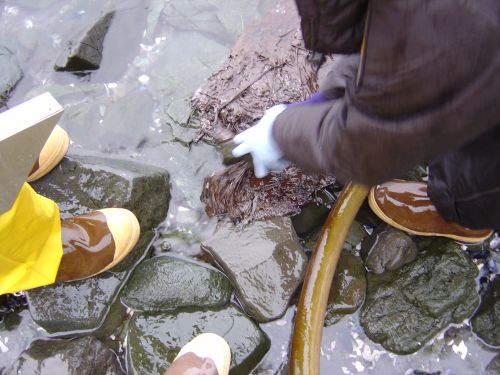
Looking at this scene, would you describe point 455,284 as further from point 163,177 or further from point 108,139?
point 108,139

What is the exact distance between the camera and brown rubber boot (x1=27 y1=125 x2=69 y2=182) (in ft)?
8.98

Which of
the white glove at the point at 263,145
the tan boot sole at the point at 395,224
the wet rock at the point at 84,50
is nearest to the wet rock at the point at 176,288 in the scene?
the white glove at the point at 263,145

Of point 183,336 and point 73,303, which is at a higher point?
point 73,303

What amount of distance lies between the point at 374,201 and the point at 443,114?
1464mm

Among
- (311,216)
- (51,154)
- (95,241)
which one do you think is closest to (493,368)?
(311,216)

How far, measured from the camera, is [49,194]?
284 centimetres

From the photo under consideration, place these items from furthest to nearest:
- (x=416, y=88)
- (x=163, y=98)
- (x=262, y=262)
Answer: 1. (x=163, y=98)
2. (x=262, y=262)
3. (x=416, y=88)

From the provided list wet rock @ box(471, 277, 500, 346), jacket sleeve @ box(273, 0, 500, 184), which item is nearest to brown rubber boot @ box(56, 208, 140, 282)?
jacket sleeve @ box(273, 0, 500, 184)

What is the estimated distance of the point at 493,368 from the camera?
2.54 meters

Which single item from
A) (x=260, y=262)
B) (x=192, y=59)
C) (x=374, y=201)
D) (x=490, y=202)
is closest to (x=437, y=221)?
(x=374, y=201)

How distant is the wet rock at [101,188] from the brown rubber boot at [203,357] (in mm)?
815

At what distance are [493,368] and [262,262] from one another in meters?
1.41

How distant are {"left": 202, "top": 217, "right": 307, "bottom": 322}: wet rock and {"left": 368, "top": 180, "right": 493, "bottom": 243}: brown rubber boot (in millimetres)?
548

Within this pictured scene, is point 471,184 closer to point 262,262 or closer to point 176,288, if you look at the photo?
point 262,262
